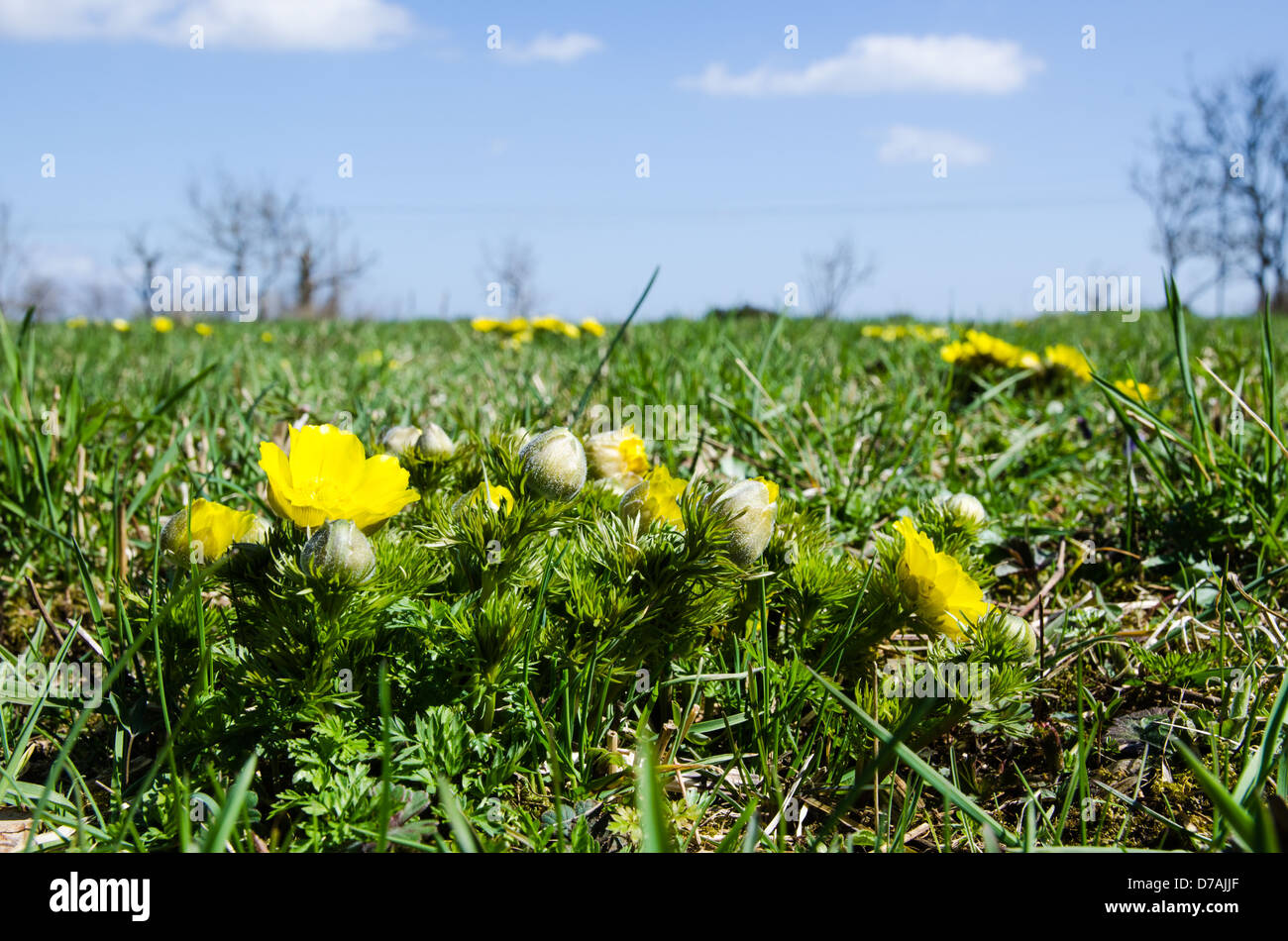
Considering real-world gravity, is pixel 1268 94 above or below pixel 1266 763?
above

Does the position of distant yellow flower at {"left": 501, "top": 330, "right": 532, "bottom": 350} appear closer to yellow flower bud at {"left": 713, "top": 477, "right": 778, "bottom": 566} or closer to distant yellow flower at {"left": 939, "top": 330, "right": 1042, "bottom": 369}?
distant yellow flower at {"left": 939, "top": 330, "right": 1042, "bottom": 369}

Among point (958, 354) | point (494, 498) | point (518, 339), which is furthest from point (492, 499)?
point (518, 339)

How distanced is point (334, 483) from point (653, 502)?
1.55 feet

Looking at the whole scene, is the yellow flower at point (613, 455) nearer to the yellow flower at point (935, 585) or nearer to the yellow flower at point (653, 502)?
the yellow flower at point (653, 502)

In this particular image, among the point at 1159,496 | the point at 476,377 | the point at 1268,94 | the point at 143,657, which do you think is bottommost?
the point at 143,657

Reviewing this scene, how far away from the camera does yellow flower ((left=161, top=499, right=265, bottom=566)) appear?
Answer: 128 cm

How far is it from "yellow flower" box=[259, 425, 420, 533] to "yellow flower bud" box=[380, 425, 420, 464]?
1.02 ft

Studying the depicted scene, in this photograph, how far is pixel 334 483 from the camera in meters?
1.21

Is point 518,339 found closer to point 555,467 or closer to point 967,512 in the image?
point 967,512

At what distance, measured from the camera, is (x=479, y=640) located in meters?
1.20

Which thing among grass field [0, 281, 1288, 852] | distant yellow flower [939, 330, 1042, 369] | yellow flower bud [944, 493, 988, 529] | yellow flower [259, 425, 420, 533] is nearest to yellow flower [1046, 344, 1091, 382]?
distant yellow flower [939, 330, 1042, 369]

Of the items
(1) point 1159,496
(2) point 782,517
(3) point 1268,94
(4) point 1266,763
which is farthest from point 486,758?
(3) point 1268,94
